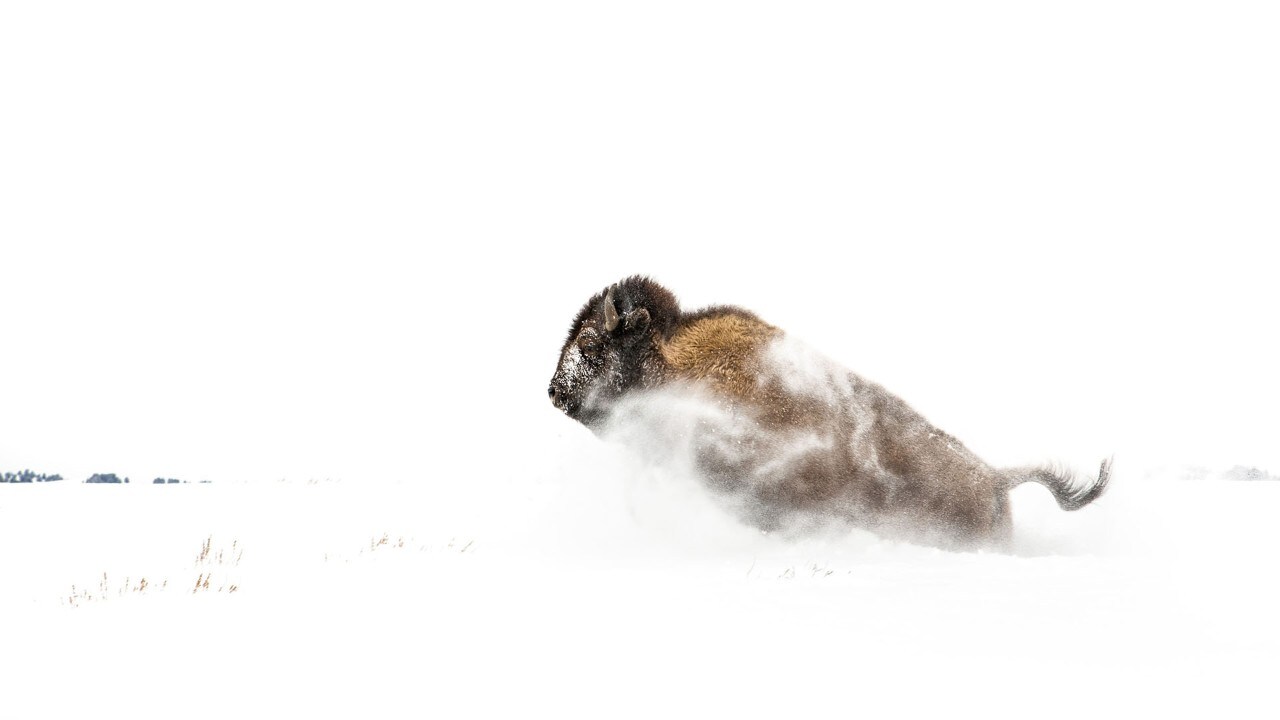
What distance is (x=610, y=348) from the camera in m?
6.50

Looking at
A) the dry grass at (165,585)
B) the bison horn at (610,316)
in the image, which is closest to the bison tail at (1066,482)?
the bison horn at (610,316)

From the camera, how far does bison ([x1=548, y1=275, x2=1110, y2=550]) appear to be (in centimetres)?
601

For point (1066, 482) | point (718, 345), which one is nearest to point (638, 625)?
point (718, 345)

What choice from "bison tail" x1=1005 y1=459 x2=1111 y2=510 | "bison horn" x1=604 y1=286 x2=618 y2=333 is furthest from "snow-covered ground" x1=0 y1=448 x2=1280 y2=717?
"bison horn" x1=604 y1=286 x2=618 y2=333

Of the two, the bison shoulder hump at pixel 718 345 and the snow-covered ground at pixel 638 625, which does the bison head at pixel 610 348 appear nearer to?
the bison shoulder hump at pixel 718 345

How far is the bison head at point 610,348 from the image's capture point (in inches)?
253

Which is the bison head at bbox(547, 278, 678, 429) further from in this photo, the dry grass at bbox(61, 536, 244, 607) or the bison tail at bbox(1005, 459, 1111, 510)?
the bison tail at bbox(1005, 459, 1111, 510)

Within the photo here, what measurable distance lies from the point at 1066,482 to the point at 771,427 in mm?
2931

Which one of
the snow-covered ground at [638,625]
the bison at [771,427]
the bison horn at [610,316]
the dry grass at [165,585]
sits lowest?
the dry grass at [165,585]

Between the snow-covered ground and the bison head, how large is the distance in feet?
3.00

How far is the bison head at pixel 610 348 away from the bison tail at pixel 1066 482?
11.4 feet

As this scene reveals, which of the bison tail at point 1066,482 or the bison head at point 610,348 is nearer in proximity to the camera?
the bison head at point 610,348

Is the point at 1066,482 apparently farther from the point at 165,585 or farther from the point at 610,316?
the point at 165,585

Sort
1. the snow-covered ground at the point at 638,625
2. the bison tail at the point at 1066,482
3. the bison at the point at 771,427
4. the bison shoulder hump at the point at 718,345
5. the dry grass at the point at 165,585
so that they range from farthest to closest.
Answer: the bison tail at the point at 1066,482, the bison shoulder hump at the point at 718,345, the bison at the point at 771,427, the dry grass at the point at 165,585, the snow-covered ground at the point at 638,625
